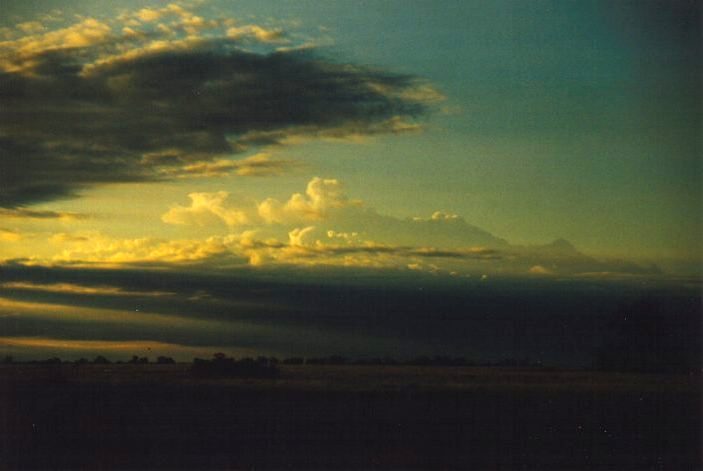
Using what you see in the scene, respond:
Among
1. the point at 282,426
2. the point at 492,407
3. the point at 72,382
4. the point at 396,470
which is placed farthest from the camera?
the point at 72,382

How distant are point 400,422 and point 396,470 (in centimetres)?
180

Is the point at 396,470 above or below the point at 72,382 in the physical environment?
below

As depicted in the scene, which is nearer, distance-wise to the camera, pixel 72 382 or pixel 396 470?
pixel 396 470

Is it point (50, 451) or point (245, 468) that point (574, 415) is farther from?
point (50, 451)

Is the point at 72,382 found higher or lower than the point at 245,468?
higher

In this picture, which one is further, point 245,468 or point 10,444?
point 10,444

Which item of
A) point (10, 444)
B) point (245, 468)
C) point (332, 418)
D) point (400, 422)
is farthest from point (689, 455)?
point (10, 444)

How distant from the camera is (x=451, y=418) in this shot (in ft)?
45.6

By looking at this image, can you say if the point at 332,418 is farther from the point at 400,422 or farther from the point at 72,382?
the point at 72,382

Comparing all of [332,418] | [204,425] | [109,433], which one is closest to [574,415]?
[332,418]

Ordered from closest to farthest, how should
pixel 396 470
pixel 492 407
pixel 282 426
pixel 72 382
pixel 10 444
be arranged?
pixel 396 470 → pixel 10 444 → pixel 282 426 → pixel 492 407 → pixel 72 382

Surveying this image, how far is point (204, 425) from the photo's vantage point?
13.6 m

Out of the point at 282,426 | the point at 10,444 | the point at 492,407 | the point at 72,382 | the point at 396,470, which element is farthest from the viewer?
the point at 72,382

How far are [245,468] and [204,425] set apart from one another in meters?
1.91
